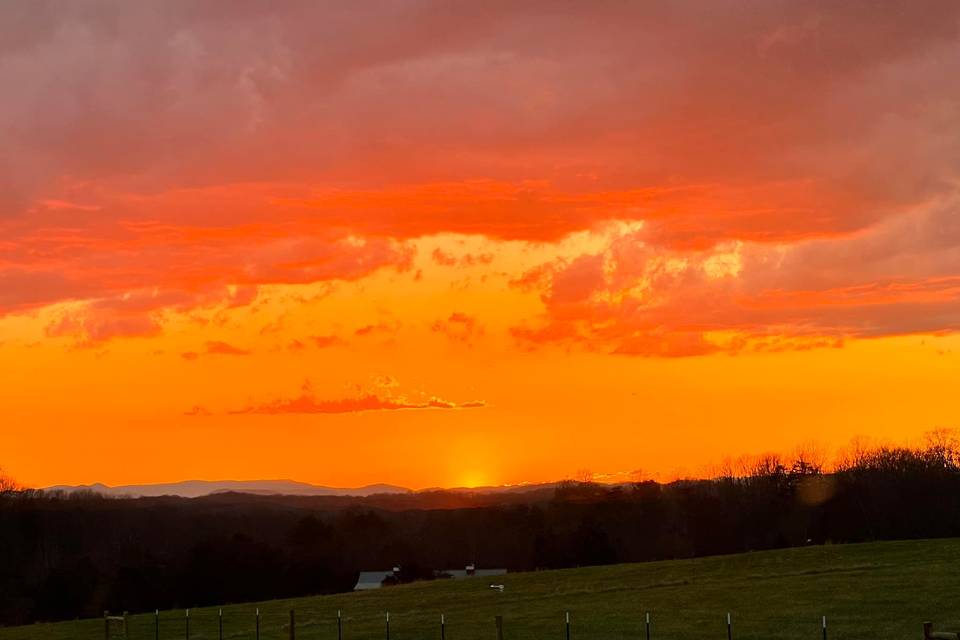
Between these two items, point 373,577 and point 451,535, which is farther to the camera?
point 451,535

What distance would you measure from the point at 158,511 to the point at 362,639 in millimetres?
121833

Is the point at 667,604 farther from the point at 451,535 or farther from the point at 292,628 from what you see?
the point at 451,535

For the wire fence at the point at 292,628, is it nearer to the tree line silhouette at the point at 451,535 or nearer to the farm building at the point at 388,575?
the tree line silhouette at the point at 451,535

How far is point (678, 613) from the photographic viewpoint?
178ft

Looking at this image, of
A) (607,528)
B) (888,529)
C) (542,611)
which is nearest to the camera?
(542,611)

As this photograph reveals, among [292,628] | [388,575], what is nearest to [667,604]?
[292,628]

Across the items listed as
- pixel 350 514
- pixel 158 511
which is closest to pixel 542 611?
pixel 350 514

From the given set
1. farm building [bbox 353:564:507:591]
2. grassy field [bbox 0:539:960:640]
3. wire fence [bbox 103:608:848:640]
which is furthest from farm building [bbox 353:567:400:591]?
wire fence [bbox 103:608:848:640]

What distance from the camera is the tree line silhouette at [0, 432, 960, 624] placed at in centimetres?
9781

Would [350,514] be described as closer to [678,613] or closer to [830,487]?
[830,487]

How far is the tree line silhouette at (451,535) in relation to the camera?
97812mm

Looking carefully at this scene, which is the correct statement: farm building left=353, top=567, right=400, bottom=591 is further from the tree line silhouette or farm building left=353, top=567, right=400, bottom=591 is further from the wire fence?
the wire fence

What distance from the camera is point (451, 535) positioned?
135875mm

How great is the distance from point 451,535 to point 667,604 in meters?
79.3
